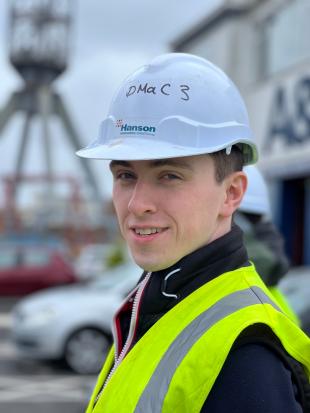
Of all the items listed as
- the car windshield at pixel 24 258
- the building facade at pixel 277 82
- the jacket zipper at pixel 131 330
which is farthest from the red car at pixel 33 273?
the jacket zipper at pixel 131 330

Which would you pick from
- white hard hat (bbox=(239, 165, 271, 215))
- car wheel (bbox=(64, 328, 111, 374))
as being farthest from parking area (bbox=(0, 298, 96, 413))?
white hard hat (bbox=(239, 165, 271, 215))

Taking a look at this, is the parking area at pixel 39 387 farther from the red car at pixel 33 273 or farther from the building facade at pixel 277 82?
the building facade at pixel 277 82

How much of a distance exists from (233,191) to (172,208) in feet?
0.53

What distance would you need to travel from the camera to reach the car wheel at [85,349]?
928 centimetres

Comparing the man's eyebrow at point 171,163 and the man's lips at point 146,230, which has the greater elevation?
the man's eyebrow at point 171,163

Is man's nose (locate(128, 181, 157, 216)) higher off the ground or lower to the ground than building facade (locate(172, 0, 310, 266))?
lower

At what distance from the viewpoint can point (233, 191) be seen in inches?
63.6

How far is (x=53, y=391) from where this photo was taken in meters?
8.20

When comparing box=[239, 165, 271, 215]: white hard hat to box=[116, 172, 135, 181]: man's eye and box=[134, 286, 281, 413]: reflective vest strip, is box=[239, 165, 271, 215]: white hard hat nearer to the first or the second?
box=[116, 172, 135, 181]: man's eye

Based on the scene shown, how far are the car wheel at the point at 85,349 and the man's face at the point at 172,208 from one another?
7879mm

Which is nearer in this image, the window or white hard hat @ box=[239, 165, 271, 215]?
white hard hat @ box=[239, 165, 271, 215]

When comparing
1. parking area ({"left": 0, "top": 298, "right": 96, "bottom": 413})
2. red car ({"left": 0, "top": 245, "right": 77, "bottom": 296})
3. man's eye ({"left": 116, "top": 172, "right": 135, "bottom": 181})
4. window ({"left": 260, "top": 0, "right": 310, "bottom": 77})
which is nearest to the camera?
man's eye ({"left": 116, "top": 172, "right": 135, "bottom": 181})

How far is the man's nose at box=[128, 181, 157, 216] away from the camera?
1536 millimetres

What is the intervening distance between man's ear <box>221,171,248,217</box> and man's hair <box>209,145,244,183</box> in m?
0.01
